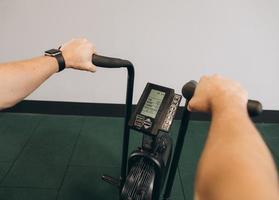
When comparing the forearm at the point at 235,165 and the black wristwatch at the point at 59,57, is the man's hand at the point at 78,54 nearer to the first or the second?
the black wristwatch at the point at 59,57

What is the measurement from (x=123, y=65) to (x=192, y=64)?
4.46 ft

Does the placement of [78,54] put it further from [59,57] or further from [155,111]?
[155,111]

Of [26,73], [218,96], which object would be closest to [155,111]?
[218,96]

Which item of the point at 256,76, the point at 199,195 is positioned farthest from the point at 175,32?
the point at 199,195

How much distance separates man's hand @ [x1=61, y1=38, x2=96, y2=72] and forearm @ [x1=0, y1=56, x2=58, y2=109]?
0.23 ft

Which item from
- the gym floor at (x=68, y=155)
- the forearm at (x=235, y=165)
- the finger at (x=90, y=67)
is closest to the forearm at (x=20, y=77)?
the finger at (x=90, y=67)

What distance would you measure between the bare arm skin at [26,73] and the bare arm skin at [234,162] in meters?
0.66

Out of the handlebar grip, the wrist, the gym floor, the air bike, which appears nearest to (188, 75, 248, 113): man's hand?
the wrist

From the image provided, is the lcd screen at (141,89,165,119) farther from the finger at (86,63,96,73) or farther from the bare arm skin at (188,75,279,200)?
the bare arm skin at (188,75,279,200)

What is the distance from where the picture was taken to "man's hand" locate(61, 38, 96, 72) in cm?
111

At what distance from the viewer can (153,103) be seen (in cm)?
114

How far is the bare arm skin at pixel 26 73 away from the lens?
1.02 m

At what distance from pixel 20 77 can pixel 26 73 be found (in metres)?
0.03

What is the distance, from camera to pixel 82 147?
7.31ft
